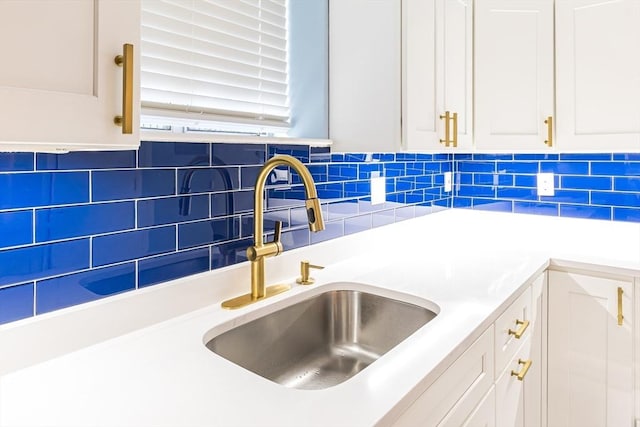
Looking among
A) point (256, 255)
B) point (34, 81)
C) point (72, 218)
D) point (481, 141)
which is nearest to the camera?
point (34, 81)

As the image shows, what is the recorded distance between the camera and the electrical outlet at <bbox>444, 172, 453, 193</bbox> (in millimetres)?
2508

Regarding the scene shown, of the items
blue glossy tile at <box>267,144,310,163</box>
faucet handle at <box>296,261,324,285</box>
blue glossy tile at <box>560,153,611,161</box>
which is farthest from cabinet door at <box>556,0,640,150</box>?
faucet handle at <box>296,261,324,285</box>

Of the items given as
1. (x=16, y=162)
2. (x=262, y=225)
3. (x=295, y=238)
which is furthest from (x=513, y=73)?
(x=16, y=162)

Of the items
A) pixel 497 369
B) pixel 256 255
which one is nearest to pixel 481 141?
pixel 497 369

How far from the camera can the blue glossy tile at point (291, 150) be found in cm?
138

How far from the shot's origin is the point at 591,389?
1799 mm

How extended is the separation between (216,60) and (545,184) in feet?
5.79

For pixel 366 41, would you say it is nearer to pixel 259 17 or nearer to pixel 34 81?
pixel 259 17

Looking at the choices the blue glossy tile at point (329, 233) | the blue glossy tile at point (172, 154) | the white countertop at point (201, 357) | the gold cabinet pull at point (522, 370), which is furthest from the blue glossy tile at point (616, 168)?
the blue glossy tile at point (172, 154)

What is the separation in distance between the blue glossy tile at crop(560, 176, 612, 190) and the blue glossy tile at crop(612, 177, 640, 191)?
0.03m

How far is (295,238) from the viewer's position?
4.83 feet

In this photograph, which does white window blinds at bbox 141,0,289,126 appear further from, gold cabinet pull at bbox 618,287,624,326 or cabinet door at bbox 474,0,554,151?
gold cabinet pull at bbox 618,287,624,326

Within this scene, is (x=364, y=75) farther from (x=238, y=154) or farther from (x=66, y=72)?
(x=66, y=72)

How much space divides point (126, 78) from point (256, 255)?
63 centimetres
